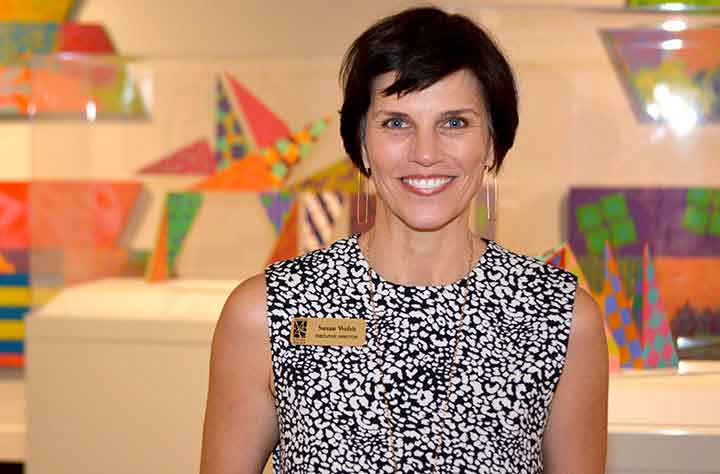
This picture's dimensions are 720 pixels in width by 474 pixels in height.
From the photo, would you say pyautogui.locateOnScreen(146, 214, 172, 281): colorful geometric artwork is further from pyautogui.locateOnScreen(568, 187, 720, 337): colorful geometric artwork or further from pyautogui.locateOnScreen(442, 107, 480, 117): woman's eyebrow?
pyautogui.locateOnScreen(442, 107, 480, 117): woman's eyebrow

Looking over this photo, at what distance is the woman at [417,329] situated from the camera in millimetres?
1465

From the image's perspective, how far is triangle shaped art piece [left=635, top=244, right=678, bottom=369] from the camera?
2.26 meters

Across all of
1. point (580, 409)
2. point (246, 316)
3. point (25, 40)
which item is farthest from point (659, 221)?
point (25, 40)

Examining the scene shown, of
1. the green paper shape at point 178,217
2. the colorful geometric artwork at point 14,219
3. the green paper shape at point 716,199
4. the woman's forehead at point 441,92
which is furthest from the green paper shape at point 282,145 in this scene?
the colorful geometric artwork at point 14,219

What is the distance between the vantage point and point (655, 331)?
2273 mm

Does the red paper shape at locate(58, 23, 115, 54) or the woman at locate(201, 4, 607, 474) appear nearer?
the woman at locate(201, 4, 607, 474)

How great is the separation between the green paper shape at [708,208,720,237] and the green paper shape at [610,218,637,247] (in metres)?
0.16

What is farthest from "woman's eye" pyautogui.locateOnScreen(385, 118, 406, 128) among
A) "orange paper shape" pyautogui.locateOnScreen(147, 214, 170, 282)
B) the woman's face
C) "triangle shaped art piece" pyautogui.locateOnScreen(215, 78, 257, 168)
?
"orange paper shape" pyautogui.locateOnScreen(147, 214, 170, 282)

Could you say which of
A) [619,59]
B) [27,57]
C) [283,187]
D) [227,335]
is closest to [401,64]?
[227,335]

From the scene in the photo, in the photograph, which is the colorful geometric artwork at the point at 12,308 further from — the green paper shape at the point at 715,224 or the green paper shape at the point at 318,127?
the green paper shape at the point at 715,224

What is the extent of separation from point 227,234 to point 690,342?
1251 millimetres

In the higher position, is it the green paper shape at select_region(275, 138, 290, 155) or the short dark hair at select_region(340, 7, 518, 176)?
the short dark hair at select_region(340, 7, 518, 176)

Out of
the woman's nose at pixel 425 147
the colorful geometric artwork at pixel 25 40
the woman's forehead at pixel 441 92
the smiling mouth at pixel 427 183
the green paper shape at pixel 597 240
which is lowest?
the green paper shape at pixel 597 240

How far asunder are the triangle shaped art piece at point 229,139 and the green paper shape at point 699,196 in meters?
1.14
